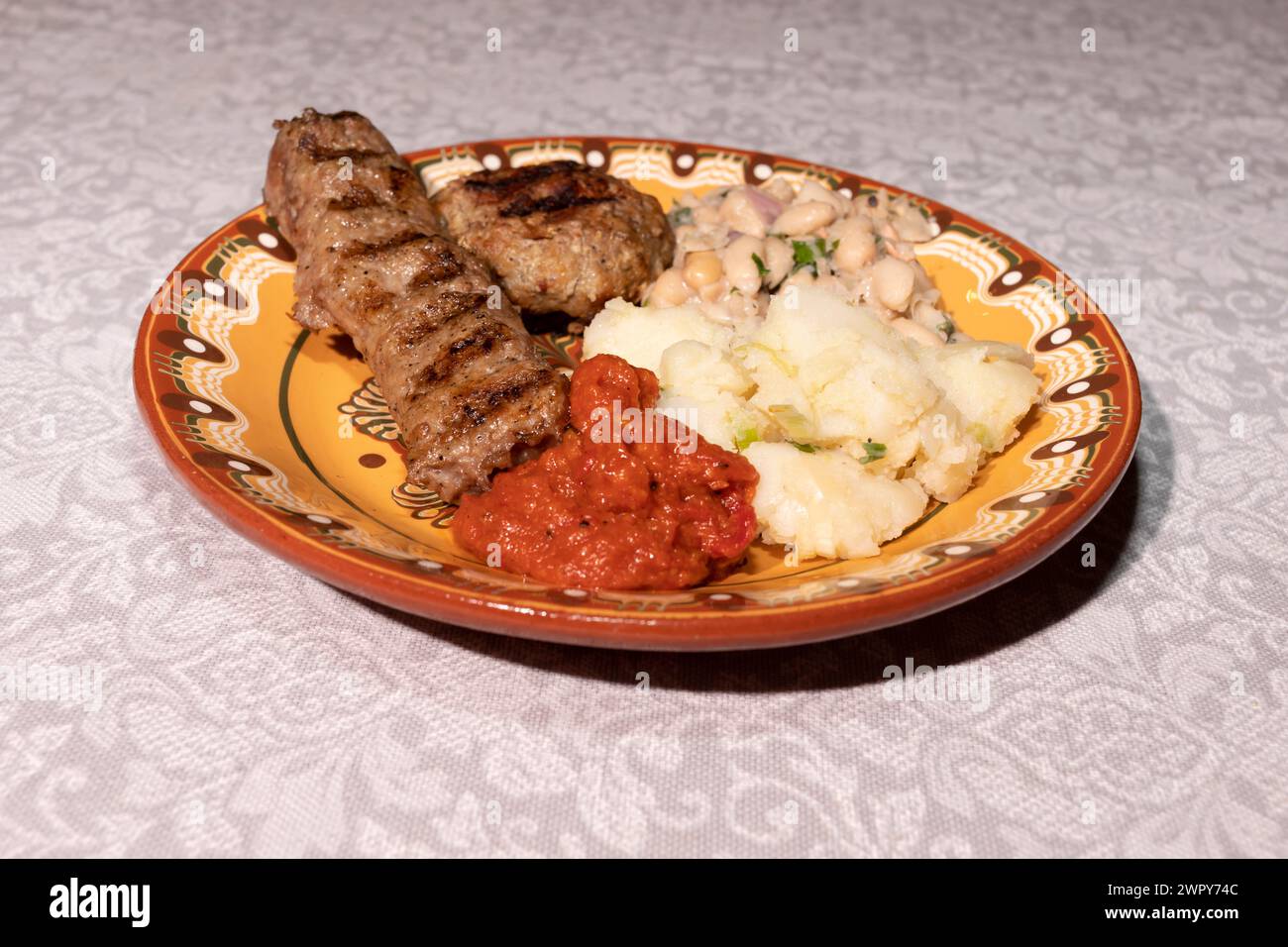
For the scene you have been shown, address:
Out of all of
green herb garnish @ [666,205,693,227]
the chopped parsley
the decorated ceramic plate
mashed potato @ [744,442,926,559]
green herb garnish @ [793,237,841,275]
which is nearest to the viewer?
the decorated ceramic plate

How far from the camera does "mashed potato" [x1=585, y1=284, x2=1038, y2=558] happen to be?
3479 mm

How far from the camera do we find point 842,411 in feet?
12.1

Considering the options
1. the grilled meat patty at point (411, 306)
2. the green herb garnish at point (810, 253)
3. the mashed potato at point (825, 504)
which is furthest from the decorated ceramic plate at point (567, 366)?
the green herb garnish at point (810, 253)

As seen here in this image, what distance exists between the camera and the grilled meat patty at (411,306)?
366cm

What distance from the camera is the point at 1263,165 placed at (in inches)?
275

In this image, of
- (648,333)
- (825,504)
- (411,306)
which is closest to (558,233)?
(648,333)

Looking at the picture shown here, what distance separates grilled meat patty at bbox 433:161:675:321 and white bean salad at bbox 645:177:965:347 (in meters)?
0.18

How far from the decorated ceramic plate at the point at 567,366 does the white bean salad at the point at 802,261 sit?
1.05 feet

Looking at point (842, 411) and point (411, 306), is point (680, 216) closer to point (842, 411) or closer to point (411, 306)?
point (411, 306)

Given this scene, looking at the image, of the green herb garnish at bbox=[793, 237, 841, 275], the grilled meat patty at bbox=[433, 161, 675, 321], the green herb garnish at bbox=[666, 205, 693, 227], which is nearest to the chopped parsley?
the green herb garnish at bbox=[793, 237, 841, 275]

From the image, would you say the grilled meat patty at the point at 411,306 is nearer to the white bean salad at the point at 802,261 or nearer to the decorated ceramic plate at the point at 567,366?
the decorated ceramic plate at the point at 567,366

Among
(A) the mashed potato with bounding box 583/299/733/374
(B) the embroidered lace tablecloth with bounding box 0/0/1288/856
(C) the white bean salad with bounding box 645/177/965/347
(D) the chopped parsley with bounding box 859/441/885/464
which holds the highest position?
(C) the white bean salad with bounding box 645/177/965/347

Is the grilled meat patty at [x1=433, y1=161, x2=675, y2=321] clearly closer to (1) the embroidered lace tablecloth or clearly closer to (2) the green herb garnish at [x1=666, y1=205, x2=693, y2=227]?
(2) the green herb garnish at [x1=666, y1=205, x2=693, y2=227]

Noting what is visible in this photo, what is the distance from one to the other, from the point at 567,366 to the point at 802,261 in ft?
3.60
